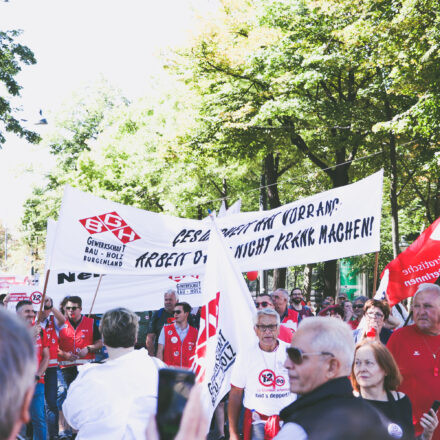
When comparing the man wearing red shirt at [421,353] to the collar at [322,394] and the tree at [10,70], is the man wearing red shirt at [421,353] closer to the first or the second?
the collar at [322,394]

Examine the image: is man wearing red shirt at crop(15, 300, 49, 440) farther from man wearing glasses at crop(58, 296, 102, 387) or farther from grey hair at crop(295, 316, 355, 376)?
grey hair at crop(295, 316, 355, 376)

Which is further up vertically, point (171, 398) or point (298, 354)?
point (298, 354)

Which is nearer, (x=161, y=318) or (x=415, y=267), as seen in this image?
(x=415, y=267)

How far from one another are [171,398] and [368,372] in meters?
2.86

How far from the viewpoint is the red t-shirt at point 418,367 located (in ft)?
14.9

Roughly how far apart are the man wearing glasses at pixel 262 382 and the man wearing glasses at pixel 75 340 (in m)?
4.02

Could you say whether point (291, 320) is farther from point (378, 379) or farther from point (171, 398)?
point (171, 398)

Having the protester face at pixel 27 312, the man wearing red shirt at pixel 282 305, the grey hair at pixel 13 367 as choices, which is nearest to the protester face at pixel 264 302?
the man wearing red shirt at pixel 282 305

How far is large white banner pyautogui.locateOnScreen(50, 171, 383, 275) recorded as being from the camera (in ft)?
22.7

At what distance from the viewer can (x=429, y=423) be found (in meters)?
4.21

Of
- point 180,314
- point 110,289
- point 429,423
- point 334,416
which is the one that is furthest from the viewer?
point 110,289

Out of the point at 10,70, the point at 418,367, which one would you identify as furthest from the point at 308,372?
the point at 10,70

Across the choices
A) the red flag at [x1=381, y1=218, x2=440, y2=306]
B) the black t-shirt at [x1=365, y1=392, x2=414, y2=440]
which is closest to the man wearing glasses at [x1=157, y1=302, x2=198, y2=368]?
Answer: the red flag at [x1=381, y1=218, x2=440, y2=306]

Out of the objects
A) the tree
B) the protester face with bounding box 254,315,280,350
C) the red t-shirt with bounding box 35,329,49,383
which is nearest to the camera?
the protester face with bounding box 254,315,280,350
